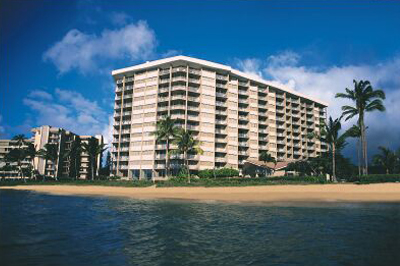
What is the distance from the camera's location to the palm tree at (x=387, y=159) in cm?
8819

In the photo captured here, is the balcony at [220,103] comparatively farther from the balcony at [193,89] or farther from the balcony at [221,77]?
the balcony at [221,77]

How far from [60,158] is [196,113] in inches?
2621

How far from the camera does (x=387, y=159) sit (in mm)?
88875

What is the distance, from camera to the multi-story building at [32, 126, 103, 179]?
383 feet

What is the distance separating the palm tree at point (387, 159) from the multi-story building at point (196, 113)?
2914 centimetres

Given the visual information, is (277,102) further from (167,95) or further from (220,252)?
(220,252)


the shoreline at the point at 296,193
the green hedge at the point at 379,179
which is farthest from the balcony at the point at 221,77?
the green hedge at the point at 379,179

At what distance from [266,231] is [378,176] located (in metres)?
40.7

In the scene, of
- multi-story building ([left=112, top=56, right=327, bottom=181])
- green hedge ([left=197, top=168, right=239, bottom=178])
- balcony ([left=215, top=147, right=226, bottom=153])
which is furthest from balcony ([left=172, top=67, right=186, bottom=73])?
green hedge ([left=197, top=168, right=239, bottom=178])

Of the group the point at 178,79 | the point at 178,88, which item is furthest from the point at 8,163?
the point at 178,79

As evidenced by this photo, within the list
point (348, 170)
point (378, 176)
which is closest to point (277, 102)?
point (348, 170)

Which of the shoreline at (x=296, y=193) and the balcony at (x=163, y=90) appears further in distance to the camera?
the balcony at (x=163, y=90)

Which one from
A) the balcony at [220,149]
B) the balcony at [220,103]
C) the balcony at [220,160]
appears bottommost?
the balcony at [220,160]

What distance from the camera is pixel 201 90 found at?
8519 cm
